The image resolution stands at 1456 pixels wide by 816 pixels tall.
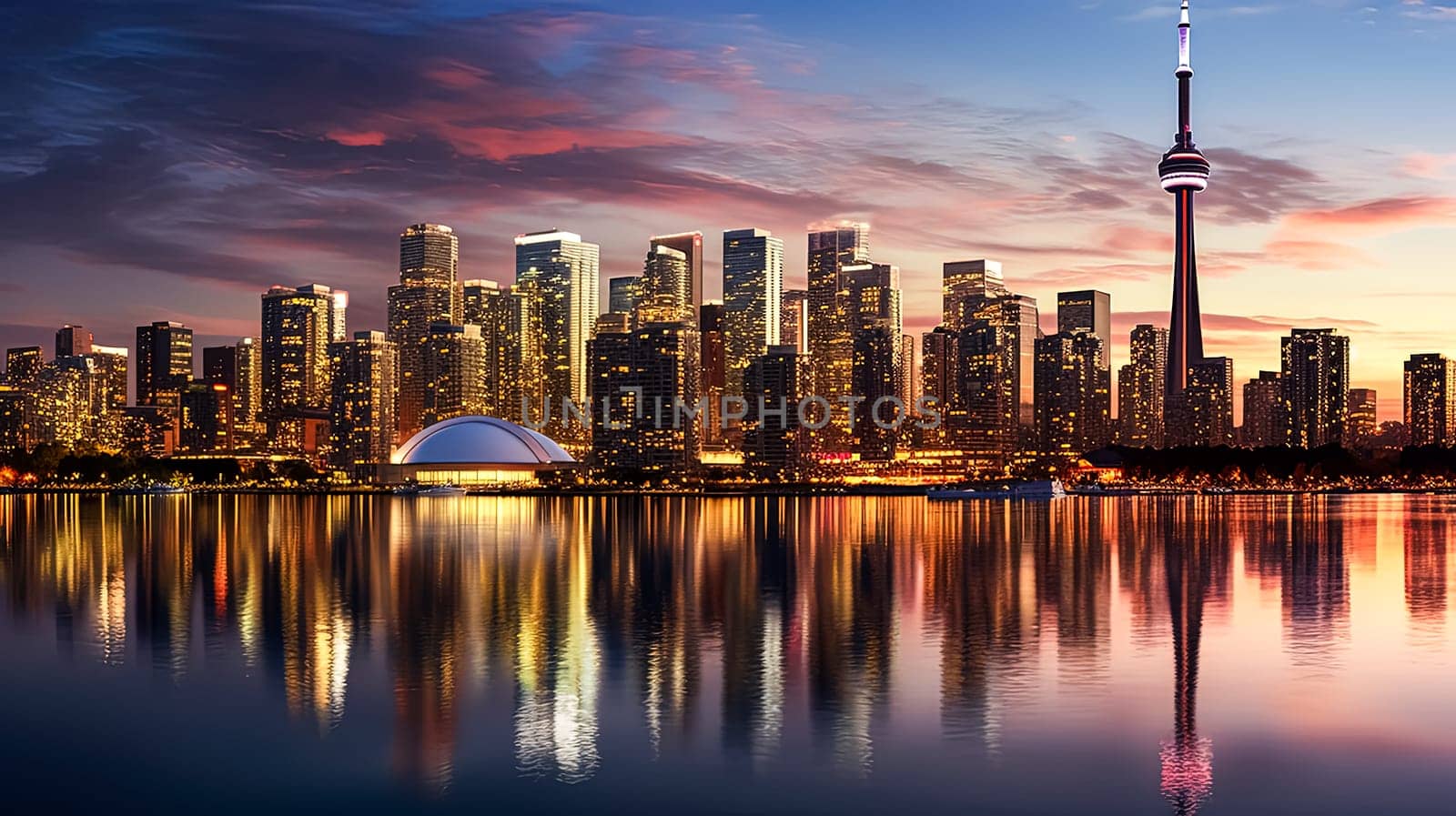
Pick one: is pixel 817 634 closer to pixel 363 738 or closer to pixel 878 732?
pixel 878 732

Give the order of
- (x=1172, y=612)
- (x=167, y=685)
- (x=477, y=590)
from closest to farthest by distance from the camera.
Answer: (x=167, y=685), (x=1172, y=612), (x=477, y=590)

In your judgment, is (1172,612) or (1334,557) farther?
(1334,557)

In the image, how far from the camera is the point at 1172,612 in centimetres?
3862

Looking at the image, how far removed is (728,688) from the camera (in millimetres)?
25625

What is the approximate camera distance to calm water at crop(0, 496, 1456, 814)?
60.4ft

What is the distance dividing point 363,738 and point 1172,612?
81.8 ft

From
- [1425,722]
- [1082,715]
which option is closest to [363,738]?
[1082,715]

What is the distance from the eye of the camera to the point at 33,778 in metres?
18.9

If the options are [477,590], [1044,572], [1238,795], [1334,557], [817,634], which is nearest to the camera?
[1238,795]

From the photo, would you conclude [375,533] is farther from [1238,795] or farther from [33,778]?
[1238,795]

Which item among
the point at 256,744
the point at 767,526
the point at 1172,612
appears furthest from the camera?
the point at 767,526

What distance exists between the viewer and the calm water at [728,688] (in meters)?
18.4

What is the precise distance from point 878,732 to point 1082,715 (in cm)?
373

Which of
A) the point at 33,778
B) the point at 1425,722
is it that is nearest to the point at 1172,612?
the point at 1425,722
